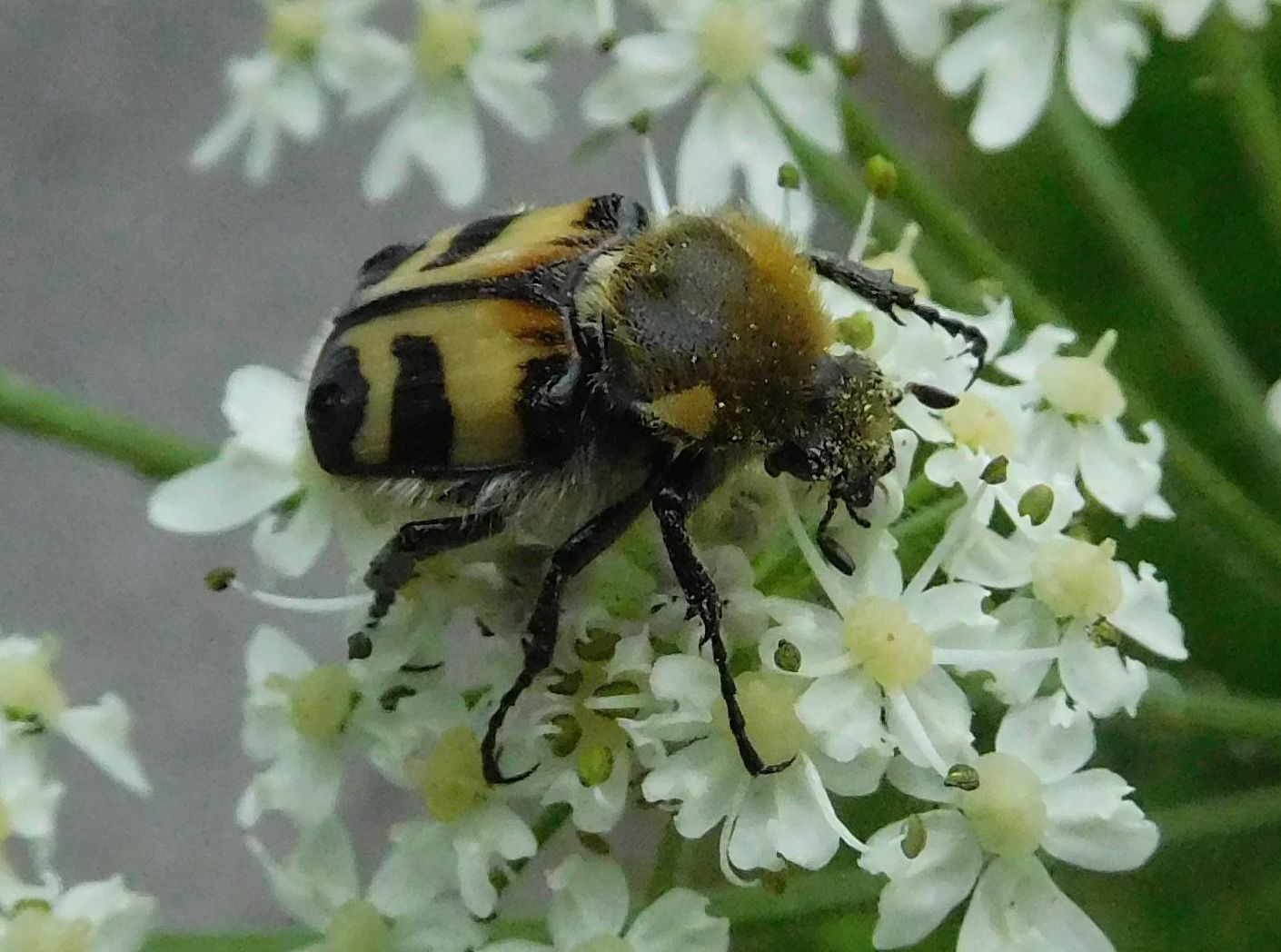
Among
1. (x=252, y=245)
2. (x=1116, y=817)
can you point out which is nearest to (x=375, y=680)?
(x=1116, y=817)

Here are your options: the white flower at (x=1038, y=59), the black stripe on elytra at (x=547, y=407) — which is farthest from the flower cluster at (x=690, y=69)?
the black stripe on elytra at (x=547, y=407)

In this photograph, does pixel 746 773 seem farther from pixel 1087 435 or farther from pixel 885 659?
pixel 1087 435

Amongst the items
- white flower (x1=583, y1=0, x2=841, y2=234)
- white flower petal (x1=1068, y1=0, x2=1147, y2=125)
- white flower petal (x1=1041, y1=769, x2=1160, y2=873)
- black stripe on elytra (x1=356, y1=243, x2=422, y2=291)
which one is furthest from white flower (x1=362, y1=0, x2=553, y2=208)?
white flower petal (x1=1041, y1=769, x2=1160, y2=873)

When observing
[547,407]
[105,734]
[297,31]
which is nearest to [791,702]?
[547,407]

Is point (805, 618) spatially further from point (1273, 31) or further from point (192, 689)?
point (192, 689)

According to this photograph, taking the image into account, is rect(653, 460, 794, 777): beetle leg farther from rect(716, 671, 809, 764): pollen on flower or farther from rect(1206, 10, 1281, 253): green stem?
rect(1206, 10, 1281, 253): green stem

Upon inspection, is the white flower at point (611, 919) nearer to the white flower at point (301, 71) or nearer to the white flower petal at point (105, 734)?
the white flower petal at point (105, 734)
